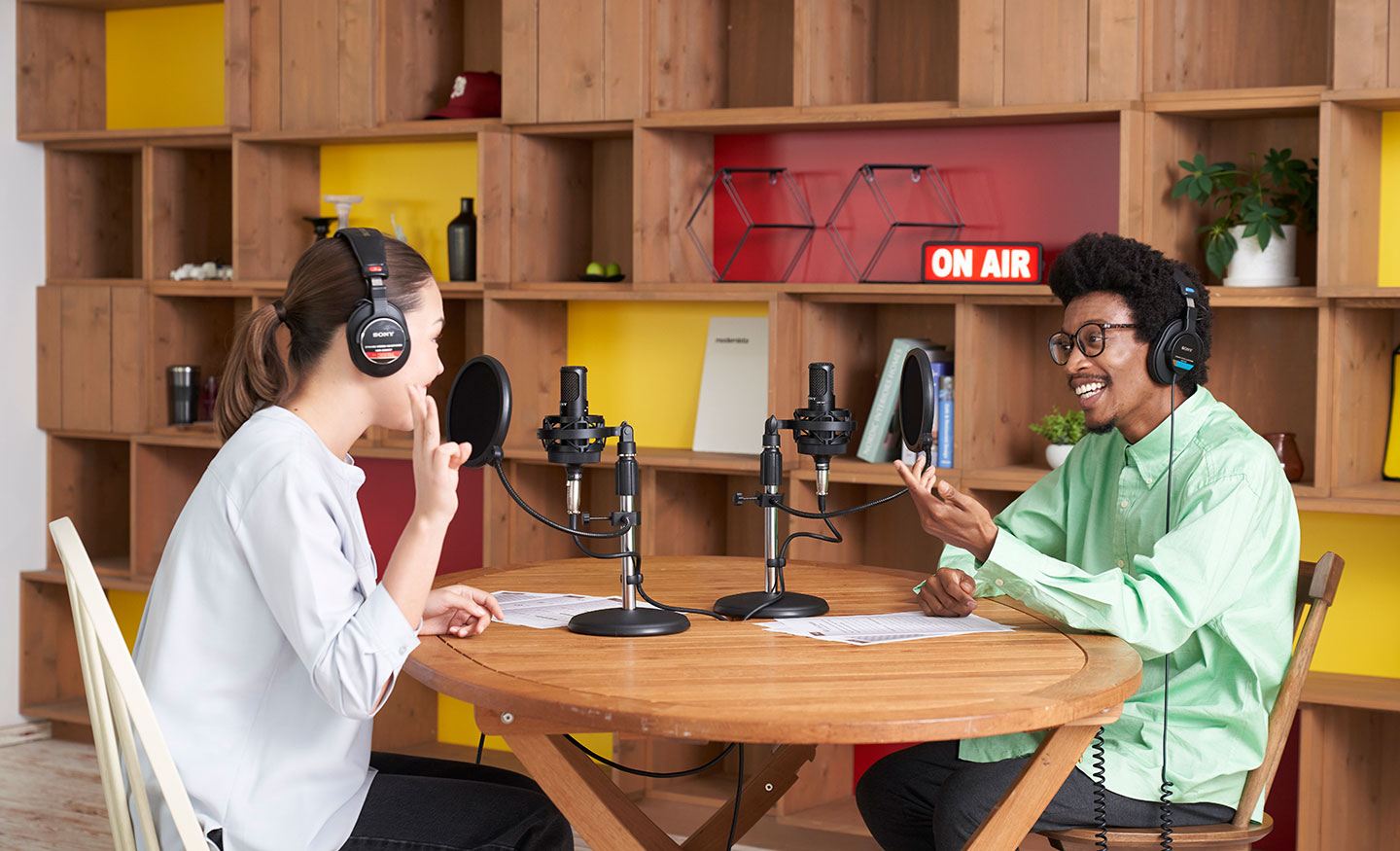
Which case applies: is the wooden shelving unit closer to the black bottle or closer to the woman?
the black bottle

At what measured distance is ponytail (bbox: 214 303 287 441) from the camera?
6.15 feet

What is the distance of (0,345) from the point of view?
174 inches

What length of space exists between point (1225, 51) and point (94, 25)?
3643mm

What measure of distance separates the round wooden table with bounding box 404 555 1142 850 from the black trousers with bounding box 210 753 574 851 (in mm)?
103

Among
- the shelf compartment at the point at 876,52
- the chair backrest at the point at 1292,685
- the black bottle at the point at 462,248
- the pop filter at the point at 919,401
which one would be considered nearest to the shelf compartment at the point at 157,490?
the black bottle at the point at 462,248

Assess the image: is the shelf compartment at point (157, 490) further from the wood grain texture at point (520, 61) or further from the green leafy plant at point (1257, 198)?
the green leafy plant at point (1257, 198)

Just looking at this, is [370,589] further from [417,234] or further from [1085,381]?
[417,234]

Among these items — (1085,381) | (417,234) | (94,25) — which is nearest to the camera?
(1085,381)

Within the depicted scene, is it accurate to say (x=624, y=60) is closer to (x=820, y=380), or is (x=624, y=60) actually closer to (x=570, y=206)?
(x=570, y=206)

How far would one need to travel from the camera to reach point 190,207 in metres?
4.58

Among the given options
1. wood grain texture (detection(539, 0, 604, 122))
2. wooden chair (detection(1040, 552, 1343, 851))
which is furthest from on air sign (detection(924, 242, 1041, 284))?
wooden chair (detection(1040, 552, 1343, 851))

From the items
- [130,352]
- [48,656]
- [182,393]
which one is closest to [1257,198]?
[182,393]

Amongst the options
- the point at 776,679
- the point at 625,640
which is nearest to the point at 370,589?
Answer: the point at 625,640

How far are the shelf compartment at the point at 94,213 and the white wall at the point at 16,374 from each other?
0.16 feet
